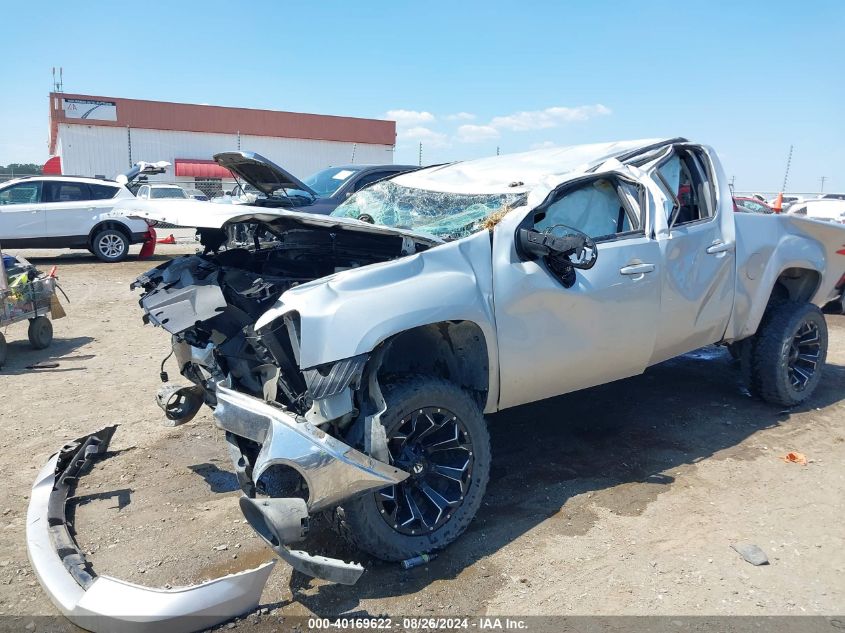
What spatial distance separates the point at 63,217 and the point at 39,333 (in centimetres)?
803

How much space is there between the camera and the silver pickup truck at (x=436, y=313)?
2.99 meters

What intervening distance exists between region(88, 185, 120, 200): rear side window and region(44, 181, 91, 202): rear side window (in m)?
0.10

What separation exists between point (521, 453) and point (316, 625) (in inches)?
85.2

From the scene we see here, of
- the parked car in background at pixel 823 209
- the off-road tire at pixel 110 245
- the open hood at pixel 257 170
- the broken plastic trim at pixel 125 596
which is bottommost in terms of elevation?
the broken plastic trim at pixel 125 596

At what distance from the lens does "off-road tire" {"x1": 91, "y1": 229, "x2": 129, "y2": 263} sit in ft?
47.7

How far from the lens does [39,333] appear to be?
727 centimetres

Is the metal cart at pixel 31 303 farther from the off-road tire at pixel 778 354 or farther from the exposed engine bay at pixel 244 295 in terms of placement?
the off-road tire at pixel 778 354

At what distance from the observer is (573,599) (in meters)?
3.05

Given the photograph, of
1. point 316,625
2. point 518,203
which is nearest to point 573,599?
point 316,625

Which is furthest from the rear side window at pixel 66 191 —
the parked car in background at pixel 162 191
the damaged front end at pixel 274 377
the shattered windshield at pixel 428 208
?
the damaged front end at pixel 274 377

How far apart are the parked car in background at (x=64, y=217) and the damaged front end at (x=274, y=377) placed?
11107 millimetres

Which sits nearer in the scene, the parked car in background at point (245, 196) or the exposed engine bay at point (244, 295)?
the exposed engine bay at point (244, 295)

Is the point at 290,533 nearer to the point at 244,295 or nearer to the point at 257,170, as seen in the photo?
the point at 244,295

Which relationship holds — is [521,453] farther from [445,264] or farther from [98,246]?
[98,246]
